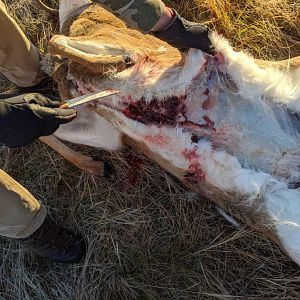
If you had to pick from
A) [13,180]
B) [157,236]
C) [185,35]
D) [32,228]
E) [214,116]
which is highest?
[185,35]

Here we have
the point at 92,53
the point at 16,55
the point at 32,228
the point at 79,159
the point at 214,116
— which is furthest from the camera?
the point at 79,159

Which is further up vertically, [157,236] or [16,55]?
[16,55]

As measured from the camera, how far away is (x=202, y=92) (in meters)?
3.19

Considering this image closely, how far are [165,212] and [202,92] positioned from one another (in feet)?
4.05

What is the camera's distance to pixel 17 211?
11.9ft

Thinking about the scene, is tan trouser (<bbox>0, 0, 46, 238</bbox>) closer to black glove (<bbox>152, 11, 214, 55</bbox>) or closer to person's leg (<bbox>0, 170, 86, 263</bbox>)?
person's leg (<bbox>0, 170, 86, 263</bbox>)

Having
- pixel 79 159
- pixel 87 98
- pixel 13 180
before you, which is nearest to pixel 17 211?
pixel 13 180

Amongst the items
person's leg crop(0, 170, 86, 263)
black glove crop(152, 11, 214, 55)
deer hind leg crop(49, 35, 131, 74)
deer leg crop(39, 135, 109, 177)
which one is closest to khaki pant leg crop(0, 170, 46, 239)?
person's leg crop(0, 170, 86, 263)

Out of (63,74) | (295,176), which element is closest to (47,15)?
(63,74)

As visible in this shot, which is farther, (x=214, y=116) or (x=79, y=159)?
(x=79, y=159)

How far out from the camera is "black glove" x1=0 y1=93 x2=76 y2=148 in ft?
9.25

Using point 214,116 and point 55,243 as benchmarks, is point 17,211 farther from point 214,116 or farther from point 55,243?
point 214,116

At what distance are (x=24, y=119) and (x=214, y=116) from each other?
105cm

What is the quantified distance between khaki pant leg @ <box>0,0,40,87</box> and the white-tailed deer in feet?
1.46
